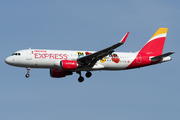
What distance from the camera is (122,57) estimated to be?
49.6 m

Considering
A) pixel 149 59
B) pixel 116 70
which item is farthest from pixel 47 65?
pixel 149 59

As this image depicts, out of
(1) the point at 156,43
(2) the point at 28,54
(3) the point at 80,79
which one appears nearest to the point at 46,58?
(2) the point at 28,54

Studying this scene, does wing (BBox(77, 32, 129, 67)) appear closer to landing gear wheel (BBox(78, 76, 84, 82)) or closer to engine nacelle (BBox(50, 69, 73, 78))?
landing gear wheel (BBox(78, 76, 84, 82))

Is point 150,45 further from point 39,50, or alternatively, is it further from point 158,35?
point 39,50

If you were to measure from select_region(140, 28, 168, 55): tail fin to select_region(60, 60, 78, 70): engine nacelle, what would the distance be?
37.4 feet

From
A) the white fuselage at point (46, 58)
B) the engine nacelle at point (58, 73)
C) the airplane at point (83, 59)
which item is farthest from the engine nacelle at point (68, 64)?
the engine nacelle at point (58, 73)

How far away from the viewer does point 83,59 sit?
152 feet

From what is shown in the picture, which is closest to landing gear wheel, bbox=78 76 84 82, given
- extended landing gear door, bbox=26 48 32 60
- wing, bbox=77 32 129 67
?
wing, bbox=77 32 129 67

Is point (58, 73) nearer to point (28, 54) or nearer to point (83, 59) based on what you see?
point (83, 59)

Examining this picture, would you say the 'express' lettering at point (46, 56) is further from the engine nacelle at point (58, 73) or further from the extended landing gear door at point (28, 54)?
the engine nacelle at point (58, 73)

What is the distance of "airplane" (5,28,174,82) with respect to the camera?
1800 inches

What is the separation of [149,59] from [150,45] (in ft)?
10.4

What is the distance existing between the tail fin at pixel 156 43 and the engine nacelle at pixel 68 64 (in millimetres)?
11392

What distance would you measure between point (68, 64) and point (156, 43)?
15.4 metres
